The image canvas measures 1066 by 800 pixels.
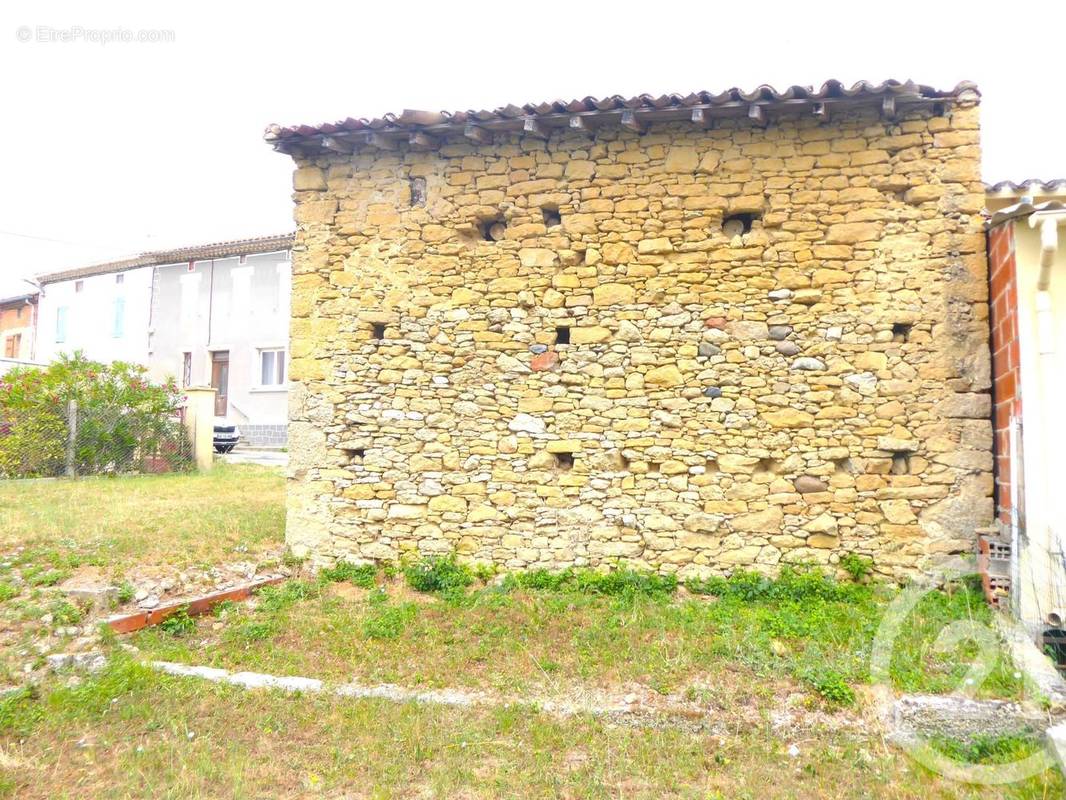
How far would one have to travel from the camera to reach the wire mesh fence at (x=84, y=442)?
11875mm

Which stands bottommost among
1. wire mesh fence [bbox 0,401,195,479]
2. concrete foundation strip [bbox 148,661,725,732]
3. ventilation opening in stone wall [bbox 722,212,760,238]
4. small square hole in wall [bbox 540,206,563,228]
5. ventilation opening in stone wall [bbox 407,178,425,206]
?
concrete foundation strip [bbox 148,661,725,732]

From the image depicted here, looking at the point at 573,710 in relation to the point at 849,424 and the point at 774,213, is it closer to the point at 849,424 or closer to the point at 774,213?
the point at 849,424

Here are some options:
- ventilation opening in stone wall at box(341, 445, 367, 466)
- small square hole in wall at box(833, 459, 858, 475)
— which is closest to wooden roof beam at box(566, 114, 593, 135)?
ventilation opening in stone wall at box(341, 445, 367, 466)

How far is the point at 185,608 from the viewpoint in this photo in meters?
5.47

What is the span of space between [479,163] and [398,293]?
148 centimetres

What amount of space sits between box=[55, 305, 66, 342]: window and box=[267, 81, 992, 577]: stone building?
25.4 metres

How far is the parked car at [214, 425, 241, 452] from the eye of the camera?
1795cm

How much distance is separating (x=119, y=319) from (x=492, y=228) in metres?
23.6

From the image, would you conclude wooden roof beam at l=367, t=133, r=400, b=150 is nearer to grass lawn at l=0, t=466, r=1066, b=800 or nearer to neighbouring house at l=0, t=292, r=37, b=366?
grass lawn at l=0, t=466, r=1066, b=800

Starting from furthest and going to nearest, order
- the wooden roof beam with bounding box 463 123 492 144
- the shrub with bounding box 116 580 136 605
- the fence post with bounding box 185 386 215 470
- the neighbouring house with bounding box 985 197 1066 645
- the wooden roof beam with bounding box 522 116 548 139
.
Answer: the fence post with bounding box 185 386 215 470
the wooden roof beam with bounding box 463 123 492 144
the wooden roof beam with bounding box 522 116 548 139
the shrub with bounding box 116 580 136 605
the neighbouring house with bounding box 985 197 1066 645

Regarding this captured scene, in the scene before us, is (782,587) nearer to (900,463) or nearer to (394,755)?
(900,463)

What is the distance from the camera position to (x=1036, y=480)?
468 cm

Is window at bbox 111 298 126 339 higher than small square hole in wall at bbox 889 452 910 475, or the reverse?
window at bbox 111 298 126 339

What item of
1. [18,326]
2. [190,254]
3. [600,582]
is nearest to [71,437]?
[600,582]
